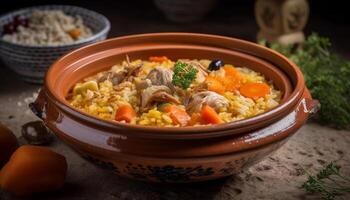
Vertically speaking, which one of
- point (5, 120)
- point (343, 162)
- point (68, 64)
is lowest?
point (5, 120)

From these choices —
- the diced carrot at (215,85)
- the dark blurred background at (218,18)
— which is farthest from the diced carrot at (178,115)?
the dark blurred background at (218,18)

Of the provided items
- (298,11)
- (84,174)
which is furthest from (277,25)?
(84,174)

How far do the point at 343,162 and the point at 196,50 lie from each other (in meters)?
0.98

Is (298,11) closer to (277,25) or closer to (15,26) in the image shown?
(277,25)

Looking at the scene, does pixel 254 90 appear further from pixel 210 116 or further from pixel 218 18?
pixel 218 18

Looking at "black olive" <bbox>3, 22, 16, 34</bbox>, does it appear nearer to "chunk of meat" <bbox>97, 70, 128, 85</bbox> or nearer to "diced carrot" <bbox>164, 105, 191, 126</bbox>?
"chunk of meat" <bbox>97, 70, 128, 85</bbox>

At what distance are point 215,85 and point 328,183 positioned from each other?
2.41 ft

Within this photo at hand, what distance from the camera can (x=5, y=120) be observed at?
3.62m

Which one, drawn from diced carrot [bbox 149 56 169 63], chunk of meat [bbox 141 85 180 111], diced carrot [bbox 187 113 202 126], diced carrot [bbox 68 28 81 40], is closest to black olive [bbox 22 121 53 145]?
diced carrot [bbox 149 56 169 63]

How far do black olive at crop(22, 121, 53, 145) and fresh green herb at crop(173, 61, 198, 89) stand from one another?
0.91 metres

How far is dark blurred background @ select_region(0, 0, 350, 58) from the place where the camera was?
5.31m

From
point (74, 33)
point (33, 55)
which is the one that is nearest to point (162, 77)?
point (33, 55)

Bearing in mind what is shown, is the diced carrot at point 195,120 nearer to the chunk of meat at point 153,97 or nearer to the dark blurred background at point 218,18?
the chunk of meat at point 153,97

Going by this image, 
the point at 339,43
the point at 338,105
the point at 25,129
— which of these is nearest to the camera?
the point at 25,129
